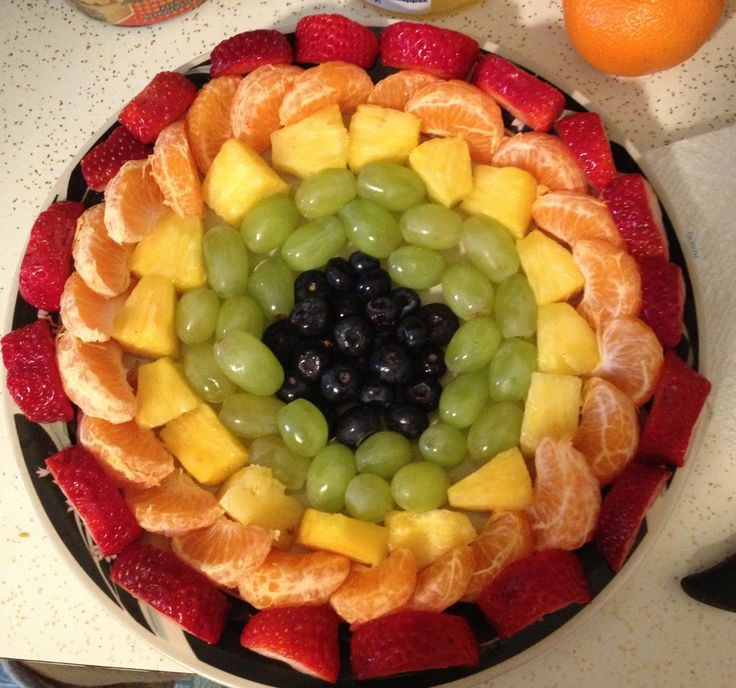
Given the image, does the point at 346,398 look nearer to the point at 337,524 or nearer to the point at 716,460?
the point at 337,524

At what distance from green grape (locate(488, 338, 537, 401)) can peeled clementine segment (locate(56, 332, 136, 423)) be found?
514 millimetres

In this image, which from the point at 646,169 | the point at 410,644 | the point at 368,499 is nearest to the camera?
the point at 410,644

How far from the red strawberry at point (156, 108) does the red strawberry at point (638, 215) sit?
0.68 meters

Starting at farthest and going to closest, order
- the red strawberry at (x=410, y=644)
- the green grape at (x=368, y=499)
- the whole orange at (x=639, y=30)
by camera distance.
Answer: the whole orange at (x=639, y=30) < the green grape at (x=368, y=499) < the red strawberry at (x=410, y=644)

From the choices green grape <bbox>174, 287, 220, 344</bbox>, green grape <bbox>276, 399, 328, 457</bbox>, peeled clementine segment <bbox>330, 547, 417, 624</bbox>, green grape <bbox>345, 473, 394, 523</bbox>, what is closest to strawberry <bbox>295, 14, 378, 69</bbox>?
green grape <bbox>174, 287, 220, 344</bbox>

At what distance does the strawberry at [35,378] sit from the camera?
1.05 m

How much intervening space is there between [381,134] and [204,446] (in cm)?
54

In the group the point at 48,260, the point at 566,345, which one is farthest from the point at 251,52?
the point at 566,345

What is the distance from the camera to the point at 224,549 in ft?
3.19

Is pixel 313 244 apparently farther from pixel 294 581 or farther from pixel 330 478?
pixel 294 581

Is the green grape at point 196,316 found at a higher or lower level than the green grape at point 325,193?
lower

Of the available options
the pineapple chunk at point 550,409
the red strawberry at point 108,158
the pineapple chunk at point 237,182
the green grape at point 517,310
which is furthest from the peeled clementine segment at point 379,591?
the red strawberry at point 108,158

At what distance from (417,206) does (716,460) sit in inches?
23.1

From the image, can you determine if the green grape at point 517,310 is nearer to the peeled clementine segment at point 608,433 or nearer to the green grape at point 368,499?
the peeled clementine segment at point 608,433
